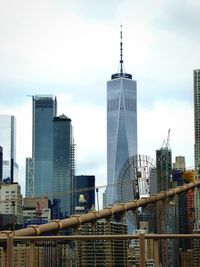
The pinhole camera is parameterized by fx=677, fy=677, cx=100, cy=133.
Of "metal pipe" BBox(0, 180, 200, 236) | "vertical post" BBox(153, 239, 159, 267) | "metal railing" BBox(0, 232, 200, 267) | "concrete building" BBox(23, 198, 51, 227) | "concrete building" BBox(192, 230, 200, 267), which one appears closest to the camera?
"metal railing" BBox(0, 232, 200, 267)

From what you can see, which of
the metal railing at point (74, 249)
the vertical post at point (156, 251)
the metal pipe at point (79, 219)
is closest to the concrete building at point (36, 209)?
the metal pipe at point (79, 219)

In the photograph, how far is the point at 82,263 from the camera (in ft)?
31.1

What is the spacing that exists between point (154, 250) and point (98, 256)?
2.54 ft

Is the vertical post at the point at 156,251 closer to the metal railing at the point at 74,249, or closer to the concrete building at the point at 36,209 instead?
the metal railing at the point at 74,249

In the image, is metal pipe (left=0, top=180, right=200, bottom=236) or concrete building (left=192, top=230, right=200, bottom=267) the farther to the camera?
metal pipe (left=0, top=180, right=200, bottom=236)

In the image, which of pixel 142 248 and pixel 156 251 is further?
pixel 156 251

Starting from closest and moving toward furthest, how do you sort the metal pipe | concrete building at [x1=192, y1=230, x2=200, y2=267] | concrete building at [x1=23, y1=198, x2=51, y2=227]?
1. concrete building at [x1=192, y1=230, x2=200, y2=267]
2. the metal pipe
3. concrete building at [x1=23, y1=198, x2=51, y2=227]

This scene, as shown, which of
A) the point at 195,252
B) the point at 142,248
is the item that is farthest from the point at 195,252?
the point at 142,248

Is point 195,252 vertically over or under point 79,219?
under

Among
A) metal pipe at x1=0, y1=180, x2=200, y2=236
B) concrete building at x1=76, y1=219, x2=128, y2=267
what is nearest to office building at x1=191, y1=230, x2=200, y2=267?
concrete building at x1=76, y1=219, x2=128, y2=267

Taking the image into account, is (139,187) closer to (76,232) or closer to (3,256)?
(76,232)

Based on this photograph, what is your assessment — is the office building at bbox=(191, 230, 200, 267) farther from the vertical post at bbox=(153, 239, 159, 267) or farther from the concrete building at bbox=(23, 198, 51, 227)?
the concrete building at bbox=(23, 198, 51, 227)

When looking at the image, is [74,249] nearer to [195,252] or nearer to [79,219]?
[195,252]

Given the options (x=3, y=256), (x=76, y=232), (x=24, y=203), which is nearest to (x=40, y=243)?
(x=3, y=256)
